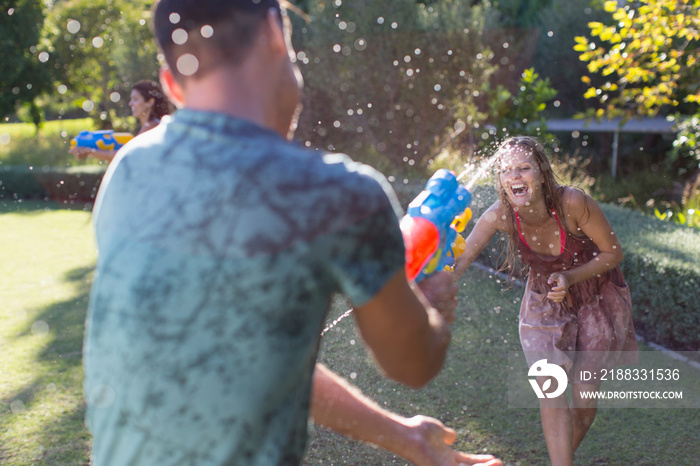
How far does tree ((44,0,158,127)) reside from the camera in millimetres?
19320

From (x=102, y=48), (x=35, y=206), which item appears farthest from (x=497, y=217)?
(x=102, y=48)

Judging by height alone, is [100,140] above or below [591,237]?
below

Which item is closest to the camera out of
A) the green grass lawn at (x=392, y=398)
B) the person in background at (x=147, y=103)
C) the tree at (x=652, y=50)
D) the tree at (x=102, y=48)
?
the green grass lawn at (x=392, y=398)

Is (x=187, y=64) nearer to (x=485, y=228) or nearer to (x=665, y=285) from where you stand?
(x=485, y=228)

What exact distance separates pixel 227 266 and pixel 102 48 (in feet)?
83.7

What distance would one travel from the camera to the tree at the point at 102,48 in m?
19.3

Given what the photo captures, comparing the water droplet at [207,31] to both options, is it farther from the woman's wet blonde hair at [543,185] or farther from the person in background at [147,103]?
the person in background at [147,103]

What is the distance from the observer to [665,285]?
5445 millimetres

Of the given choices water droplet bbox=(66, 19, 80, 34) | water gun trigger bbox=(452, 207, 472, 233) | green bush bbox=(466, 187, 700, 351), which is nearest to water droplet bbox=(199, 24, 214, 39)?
water gun trigger bbox=(452, 207, 472, 233)

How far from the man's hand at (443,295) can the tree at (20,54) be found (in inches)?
959

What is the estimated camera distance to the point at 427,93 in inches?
502

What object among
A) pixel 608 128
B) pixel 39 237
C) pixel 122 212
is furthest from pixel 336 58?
pixel 122 212

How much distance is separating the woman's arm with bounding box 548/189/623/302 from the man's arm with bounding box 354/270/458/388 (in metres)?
2.20

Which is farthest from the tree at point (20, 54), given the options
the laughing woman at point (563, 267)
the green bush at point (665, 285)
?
the laughing woman at point (563, 267)
